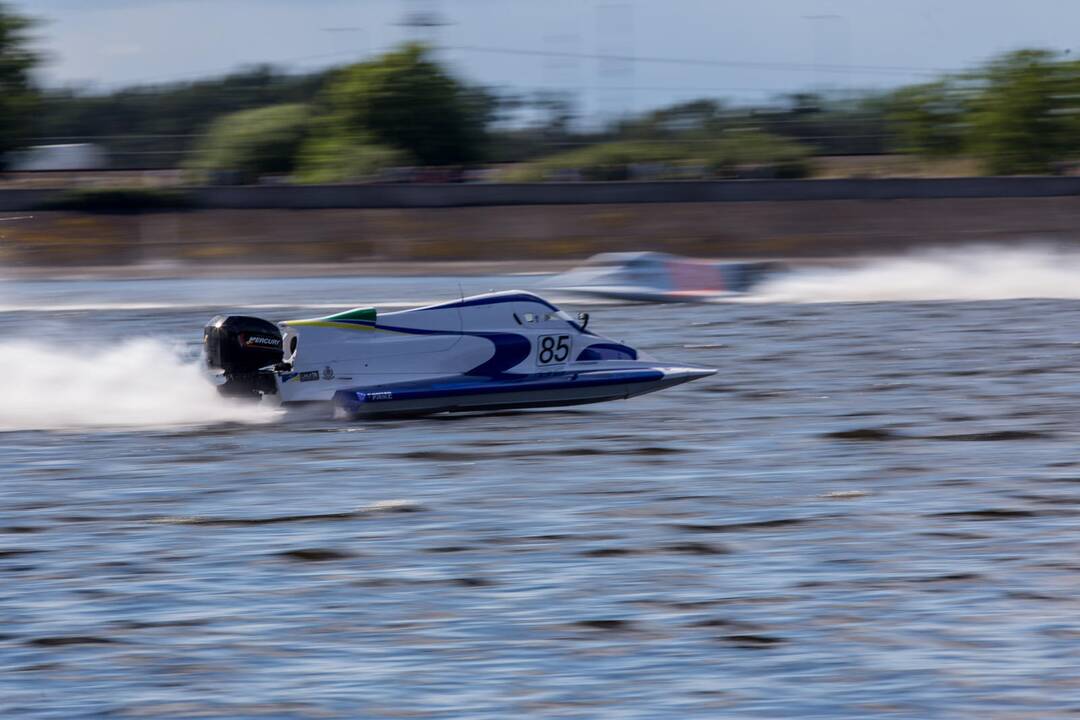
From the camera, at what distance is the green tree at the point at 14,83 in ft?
227

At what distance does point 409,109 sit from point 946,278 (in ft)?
125

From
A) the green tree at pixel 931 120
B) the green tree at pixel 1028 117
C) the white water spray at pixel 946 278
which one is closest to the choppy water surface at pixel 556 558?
the white water spray at pixel 946 278

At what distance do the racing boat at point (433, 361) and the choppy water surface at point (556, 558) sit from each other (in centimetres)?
40

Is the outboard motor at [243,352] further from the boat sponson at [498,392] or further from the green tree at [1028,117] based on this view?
the green tree at [1028,117]

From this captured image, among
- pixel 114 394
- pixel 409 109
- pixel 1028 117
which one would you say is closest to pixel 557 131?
pixel 409 109

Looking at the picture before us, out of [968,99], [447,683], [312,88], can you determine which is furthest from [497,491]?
[312,88]

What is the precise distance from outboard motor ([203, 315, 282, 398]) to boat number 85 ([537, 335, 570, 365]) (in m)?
2.96

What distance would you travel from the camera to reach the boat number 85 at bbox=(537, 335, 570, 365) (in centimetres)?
1691

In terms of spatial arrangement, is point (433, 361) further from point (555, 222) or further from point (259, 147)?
point (259, 147)

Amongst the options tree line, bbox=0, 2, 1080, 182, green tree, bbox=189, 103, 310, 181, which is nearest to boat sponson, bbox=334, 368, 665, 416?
tree line, bbox=0, 2, 1080, 182

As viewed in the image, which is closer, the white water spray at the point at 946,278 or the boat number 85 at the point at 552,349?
the boat number 85 at the point at 552,349

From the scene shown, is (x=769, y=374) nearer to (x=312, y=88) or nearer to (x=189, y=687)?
(x=189, y=687)

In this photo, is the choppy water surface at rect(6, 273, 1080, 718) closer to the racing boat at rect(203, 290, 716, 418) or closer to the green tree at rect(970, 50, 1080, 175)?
the racing boat at rect(203, 290, 716, 418)

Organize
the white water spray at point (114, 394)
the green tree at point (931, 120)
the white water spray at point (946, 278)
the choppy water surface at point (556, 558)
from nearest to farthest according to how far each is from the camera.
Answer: the choppy water surface at point (556, 558)
the white water spray at point (114, 394)
the white water spray at point (946, 278)
the green tree at point (931, 120)
